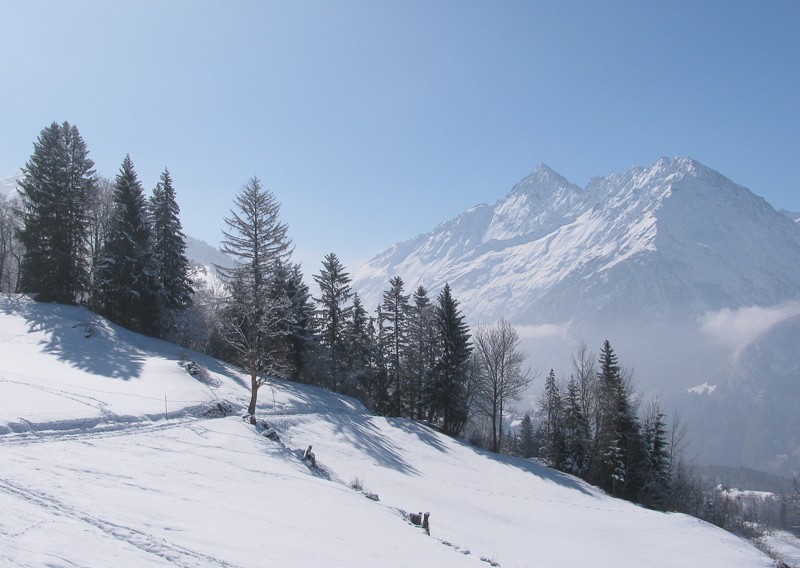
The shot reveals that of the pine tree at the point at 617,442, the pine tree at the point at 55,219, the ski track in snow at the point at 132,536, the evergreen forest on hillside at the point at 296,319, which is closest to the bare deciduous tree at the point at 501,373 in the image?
the evergreen forest on hillside at the point at 296,319

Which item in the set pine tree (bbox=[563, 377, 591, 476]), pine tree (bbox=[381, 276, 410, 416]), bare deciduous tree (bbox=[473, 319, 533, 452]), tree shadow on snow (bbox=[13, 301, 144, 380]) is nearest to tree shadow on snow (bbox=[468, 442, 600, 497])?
bare deciduous tree (bbox=[473, 319, 533, 452])

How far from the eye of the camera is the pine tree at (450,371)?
143 feet

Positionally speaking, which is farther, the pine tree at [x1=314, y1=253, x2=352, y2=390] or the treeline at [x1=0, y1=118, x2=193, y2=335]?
the pine tree at [x1=314, y1=253, x2=352, y2=390]

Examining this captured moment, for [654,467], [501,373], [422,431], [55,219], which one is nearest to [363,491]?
[422,431]

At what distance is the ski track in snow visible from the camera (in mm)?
7012

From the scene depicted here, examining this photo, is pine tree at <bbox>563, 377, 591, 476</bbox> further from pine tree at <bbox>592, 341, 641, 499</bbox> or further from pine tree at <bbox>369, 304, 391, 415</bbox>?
pine tree at <bbox>369, 304, 391, 415</bbox>

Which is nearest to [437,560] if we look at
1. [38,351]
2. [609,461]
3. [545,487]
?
[545,487]

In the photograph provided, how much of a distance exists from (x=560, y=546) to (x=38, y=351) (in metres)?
28.5

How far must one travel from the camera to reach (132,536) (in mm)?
7445

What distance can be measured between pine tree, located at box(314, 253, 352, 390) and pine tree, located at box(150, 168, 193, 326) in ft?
37.9

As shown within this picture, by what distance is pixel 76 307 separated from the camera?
36.2 meters

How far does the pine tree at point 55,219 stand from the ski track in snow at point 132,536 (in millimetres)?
34040

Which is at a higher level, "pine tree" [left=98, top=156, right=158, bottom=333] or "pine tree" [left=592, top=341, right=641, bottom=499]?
"pine tree" [left=98, top=156, right=158, bottom=333]

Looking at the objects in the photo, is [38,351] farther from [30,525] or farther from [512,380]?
[512,380]
